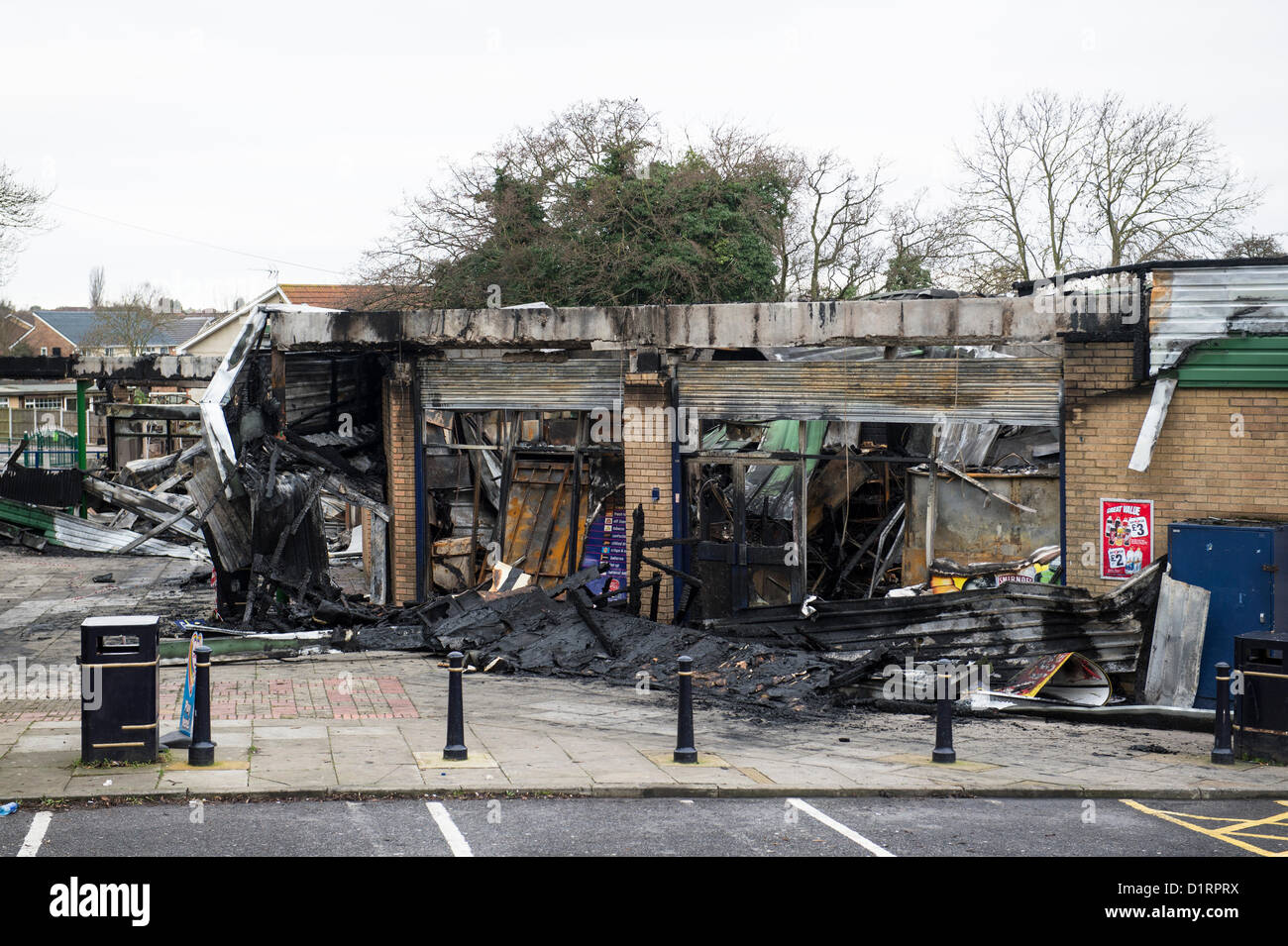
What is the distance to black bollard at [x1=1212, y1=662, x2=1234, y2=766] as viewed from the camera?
32.2 ft

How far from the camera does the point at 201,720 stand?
8938 mm

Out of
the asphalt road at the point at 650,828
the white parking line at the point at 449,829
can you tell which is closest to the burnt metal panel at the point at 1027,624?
the asphalt road at the point at 650,828

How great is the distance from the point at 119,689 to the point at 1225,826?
789 cm

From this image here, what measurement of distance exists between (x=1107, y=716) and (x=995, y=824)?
4025 mm

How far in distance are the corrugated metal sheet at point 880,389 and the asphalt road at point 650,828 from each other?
20.0 ft

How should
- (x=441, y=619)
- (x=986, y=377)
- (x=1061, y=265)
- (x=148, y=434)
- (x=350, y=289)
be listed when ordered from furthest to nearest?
(x=350, y=289) < (x=1061, y=265) < (x=148, y=434) < (x=441, y=619) < (x=986, y=377)

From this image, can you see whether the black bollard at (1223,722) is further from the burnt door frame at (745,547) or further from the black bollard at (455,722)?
the black bollard at (455,722)

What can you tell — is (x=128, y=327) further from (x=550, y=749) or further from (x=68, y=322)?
(x=550, y=749)

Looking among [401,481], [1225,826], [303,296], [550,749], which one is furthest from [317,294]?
[1225,826]

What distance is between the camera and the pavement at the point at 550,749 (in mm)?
8609

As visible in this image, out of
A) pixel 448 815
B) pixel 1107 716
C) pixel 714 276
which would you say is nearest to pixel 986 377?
pixel 1107 716

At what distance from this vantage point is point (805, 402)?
14719mm

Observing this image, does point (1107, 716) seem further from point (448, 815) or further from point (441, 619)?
point (441, 619)

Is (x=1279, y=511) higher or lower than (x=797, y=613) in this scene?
higher
